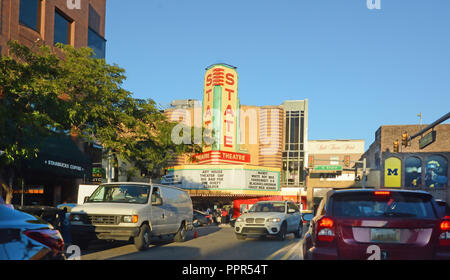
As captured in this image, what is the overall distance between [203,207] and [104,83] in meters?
31.9

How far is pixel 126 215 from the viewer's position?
1346 cm

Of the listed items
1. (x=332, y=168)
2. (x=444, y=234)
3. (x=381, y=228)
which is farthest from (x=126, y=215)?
(x=332, y=168)

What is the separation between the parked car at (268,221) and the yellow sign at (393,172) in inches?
1702

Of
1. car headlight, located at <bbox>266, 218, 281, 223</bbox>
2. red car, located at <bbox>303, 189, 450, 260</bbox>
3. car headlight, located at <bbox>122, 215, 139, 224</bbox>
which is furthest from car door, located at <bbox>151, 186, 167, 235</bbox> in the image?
red car, located at <bbox>303, 189, 450, 260</bbox>

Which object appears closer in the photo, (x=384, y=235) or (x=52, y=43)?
(x=384, y=235)

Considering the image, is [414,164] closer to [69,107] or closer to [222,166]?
[222,166]

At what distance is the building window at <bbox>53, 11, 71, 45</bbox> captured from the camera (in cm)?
2723

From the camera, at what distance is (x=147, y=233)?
46.2ft

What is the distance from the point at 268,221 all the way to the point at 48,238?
12.7 metres

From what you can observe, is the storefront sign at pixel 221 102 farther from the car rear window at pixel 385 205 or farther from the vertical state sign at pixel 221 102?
the car rear window at pixel 385 205

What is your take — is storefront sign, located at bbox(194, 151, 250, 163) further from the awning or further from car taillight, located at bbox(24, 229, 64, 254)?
car taillight, located at bbox(24, 229, 64, 254)

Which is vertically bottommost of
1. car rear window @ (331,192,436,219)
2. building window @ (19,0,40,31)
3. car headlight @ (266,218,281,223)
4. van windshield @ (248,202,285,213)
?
car headlight @ (266,218,281,223)

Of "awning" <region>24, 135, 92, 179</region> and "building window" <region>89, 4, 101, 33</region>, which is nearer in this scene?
"awning" <region>24, 135, 92, 179</region>
